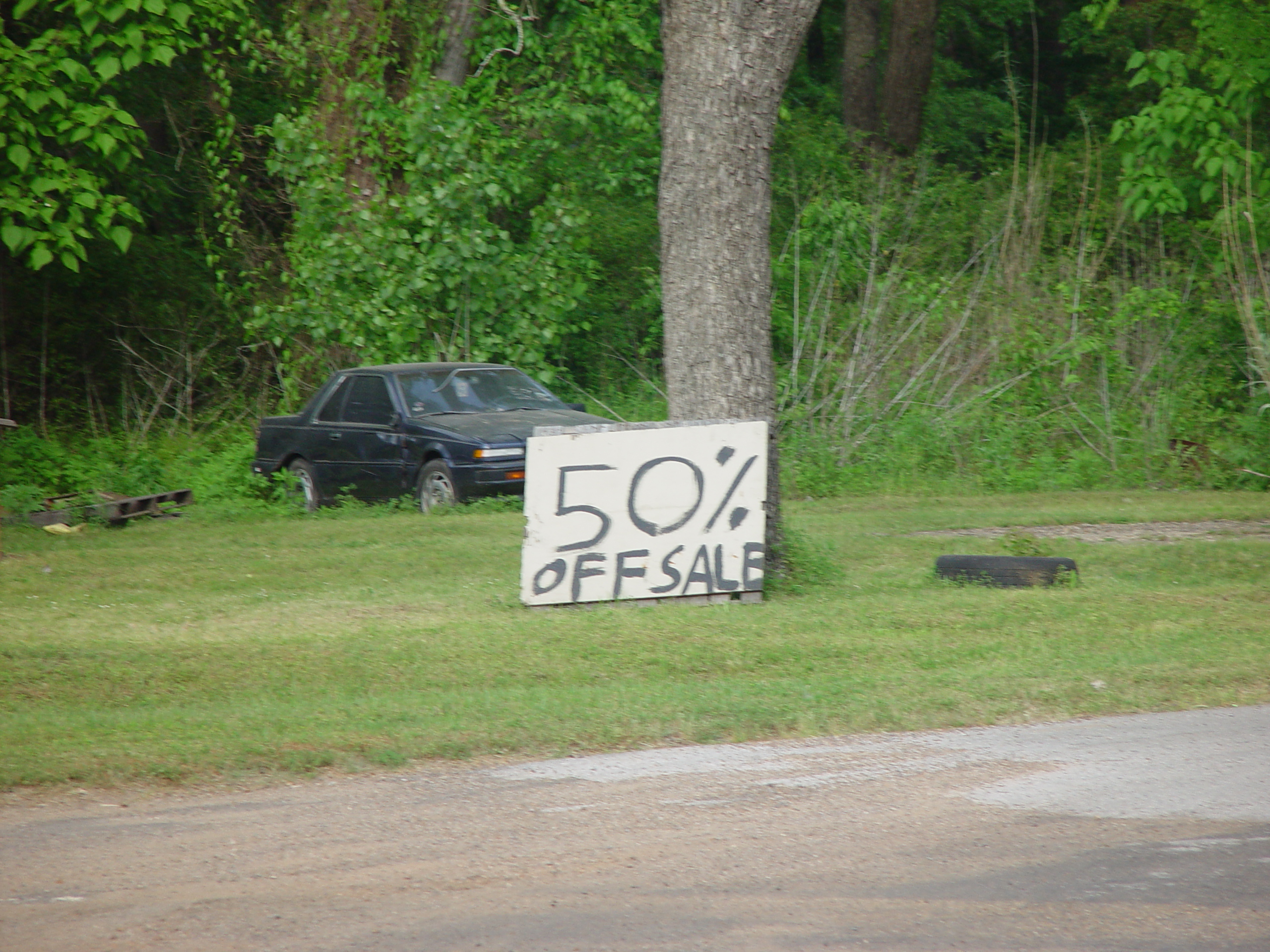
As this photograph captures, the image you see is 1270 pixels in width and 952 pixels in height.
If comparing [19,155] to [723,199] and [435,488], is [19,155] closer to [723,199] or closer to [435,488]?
[435,488]

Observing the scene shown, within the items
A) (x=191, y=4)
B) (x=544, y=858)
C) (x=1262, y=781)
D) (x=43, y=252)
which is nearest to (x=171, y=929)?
(x=544, y=858)

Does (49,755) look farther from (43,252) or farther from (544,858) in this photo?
(43,252)

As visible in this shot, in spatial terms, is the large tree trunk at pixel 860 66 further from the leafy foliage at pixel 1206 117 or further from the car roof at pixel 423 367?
the car roof at pixel 423 367

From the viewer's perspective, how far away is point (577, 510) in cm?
905

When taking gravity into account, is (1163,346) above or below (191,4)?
below

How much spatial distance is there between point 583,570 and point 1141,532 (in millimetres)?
5963

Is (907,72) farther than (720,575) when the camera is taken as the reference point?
Yes

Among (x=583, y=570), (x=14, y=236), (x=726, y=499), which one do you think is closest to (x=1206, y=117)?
(x=726, y=499)

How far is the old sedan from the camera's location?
14594 mm

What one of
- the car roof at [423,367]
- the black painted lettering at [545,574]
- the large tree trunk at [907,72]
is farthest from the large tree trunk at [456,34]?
the black painted lettering at [545,574]

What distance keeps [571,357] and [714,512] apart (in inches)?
532

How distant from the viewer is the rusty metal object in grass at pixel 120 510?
1456cm

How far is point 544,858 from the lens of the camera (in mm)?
4652

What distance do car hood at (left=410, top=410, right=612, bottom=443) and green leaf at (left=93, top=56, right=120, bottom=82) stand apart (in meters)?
5.28
